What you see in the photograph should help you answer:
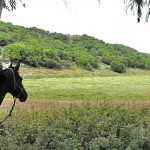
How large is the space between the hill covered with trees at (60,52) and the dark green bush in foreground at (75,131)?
4876cm

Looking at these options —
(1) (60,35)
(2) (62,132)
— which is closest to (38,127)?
(2) (62,132)

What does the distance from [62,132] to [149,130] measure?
242cm

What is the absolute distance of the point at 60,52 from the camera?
3125 inches

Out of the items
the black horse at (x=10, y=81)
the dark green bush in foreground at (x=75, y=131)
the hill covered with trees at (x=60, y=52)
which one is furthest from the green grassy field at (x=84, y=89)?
the black horse at (x=10, y=81)

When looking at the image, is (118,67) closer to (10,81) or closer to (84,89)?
(84,89)

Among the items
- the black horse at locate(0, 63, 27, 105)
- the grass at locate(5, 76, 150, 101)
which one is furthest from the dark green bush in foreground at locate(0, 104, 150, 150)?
the grass at locate(5, 76, 150, 101)

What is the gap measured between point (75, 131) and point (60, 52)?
2710 inches

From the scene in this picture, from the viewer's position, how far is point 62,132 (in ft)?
33.4

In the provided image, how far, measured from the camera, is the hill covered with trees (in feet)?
221

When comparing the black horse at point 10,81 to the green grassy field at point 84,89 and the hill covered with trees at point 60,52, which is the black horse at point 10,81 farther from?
the hill covered with trees at point 60,52

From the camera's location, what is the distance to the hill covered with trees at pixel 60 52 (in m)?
67.5

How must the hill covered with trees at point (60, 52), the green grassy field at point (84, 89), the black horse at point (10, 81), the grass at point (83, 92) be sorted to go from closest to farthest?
the black horse at point (10, 81) < the grass at point (83, 92) < the green grassy field at point (84, 89) < the hill covered with trees at point (60, 52)

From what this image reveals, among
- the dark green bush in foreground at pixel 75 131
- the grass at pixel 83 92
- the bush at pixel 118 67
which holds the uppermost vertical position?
the bush at pixel 118 67

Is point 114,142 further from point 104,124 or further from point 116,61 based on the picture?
point 116,61
